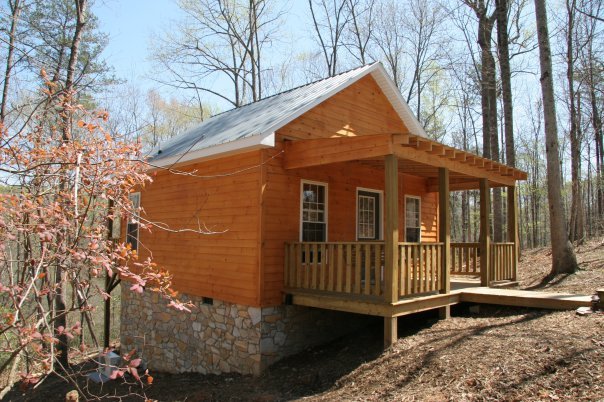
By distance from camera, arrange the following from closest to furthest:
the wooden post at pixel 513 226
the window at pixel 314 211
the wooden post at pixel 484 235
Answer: the window at pixel 314 211 < the wooden post at pixel 484 235 < the wooden post at pixel 513 226

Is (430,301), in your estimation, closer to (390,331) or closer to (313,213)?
(390,331)

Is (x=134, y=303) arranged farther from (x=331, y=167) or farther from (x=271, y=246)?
(x=331, y=167)

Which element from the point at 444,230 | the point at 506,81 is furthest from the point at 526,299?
the point at 506,81

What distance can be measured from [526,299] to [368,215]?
12.5ft

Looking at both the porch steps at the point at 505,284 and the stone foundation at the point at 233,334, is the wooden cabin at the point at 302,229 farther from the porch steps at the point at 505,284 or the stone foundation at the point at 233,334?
the porch steps at the point at 505,284

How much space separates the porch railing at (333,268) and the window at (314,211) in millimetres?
495

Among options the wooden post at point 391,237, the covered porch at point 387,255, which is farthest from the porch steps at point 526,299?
the wooden post at point 391,237

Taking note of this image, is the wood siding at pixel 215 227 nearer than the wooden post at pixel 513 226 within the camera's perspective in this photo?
Yes

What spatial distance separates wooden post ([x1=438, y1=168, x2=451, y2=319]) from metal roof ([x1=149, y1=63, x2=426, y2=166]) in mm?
A: 2943

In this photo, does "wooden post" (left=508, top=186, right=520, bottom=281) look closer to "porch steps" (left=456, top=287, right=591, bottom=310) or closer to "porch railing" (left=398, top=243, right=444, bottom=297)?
"porch steps" (left=456, top=287, right=591, bottom=310)

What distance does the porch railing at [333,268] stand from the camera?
7.38m

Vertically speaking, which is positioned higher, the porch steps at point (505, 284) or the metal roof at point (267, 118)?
→ the metal roof at point (267, 118)

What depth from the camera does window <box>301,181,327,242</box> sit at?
360 inches

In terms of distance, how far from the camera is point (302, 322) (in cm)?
877
